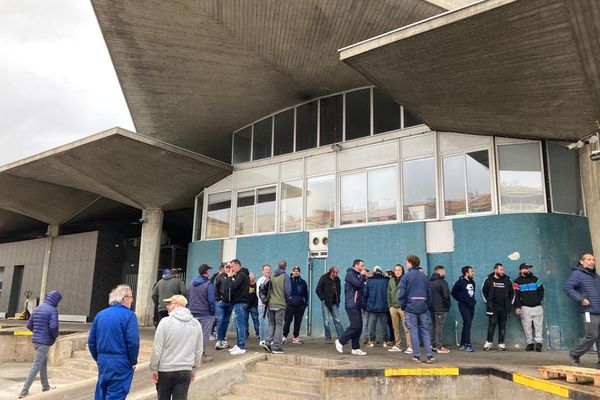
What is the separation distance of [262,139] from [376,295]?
774cm

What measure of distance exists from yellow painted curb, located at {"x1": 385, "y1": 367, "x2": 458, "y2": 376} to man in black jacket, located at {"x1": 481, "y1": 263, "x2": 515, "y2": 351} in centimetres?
332

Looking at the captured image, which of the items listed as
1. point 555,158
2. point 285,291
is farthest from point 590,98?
point 285,291

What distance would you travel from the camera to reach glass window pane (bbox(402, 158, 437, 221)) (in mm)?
11078

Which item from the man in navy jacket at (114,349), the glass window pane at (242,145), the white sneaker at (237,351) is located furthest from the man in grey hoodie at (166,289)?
the glass window pane at (242,145)

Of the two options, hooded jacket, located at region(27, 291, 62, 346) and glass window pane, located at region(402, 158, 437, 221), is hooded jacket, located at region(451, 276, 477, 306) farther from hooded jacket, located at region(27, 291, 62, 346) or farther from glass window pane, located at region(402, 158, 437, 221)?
hooded jacket, located at region(27, 291, 62, 346)

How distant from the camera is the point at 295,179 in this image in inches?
546

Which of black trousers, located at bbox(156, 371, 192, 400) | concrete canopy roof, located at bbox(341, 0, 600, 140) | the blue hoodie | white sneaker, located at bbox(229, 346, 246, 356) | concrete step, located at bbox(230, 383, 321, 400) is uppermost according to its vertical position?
concrete canopy roof, located at bbox(341, 0, 600, 140)

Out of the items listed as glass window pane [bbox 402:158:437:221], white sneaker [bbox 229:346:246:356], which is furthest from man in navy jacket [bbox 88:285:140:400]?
glass window pane [bbox 402:158:437:221]

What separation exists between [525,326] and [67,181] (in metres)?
16.3

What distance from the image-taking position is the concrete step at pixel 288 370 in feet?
22.9

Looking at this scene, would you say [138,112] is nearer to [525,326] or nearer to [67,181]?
[67,181]

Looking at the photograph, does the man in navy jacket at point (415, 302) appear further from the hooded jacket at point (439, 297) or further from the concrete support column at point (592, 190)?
the concrete support column at point (592, 190)

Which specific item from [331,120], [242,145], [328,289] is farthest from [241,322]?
[242,145]

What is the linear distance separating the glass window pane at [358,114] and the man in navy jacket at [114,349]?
944cm
